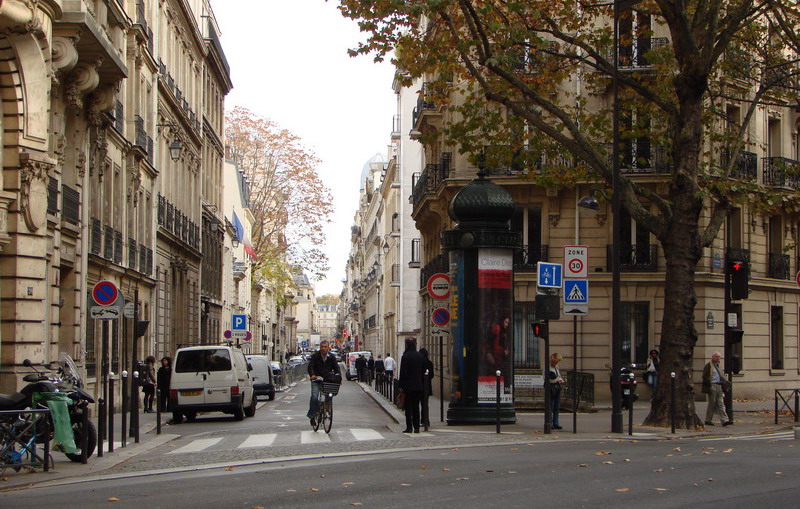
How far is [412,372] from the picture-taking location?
21.2 meters

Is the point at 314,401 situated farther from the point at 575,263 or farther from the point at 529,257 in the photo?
the point at 529,257

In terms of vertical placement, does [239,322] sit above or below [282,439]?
above

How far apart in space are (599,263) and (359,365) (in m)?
31.2

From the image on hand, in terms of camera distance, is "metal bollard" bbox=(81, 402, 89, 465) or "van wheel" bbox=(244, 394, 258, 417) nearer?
"metal bollard" bbox=(81, 402, 89, 465)

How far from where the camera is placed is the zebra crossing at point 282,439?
737 inches

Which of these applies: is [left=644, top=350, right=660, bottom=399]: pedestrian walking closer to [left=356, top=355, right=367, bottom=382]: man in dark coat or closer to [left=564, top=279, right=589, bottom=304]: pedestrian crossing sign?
→ [left=564, top=279, right=589, bottom=304]: pedestrian crossing sign

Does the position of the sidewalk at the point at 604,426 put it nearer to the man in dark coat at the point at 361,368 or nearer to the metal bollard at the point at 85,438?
the metal bollard at the point at 85,438

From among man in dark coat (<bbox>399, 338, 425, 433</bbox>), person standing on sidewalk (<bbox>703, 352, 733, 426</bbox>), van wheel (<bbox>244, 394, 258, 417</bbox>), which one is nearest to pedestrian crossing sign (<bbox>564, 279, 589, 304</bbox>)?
man in dark coat (<bbox>399, 338, 425, 433</bbox>)

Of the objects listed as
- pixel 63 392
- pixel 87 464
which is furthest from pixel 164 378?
pixel 63 392

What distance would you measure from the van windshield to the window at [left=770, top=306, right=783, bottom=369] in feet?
69.7

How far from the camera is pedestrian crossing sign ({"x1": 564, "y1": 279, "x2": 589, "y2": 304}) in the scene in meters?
20.9

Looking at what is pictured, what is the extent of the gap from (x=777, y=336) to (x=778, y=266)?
8.10 ft

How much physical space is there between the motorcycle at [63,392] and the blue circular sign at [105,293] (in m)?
2.88

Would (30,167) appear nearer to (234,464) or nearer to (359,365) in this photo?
(234,464)
